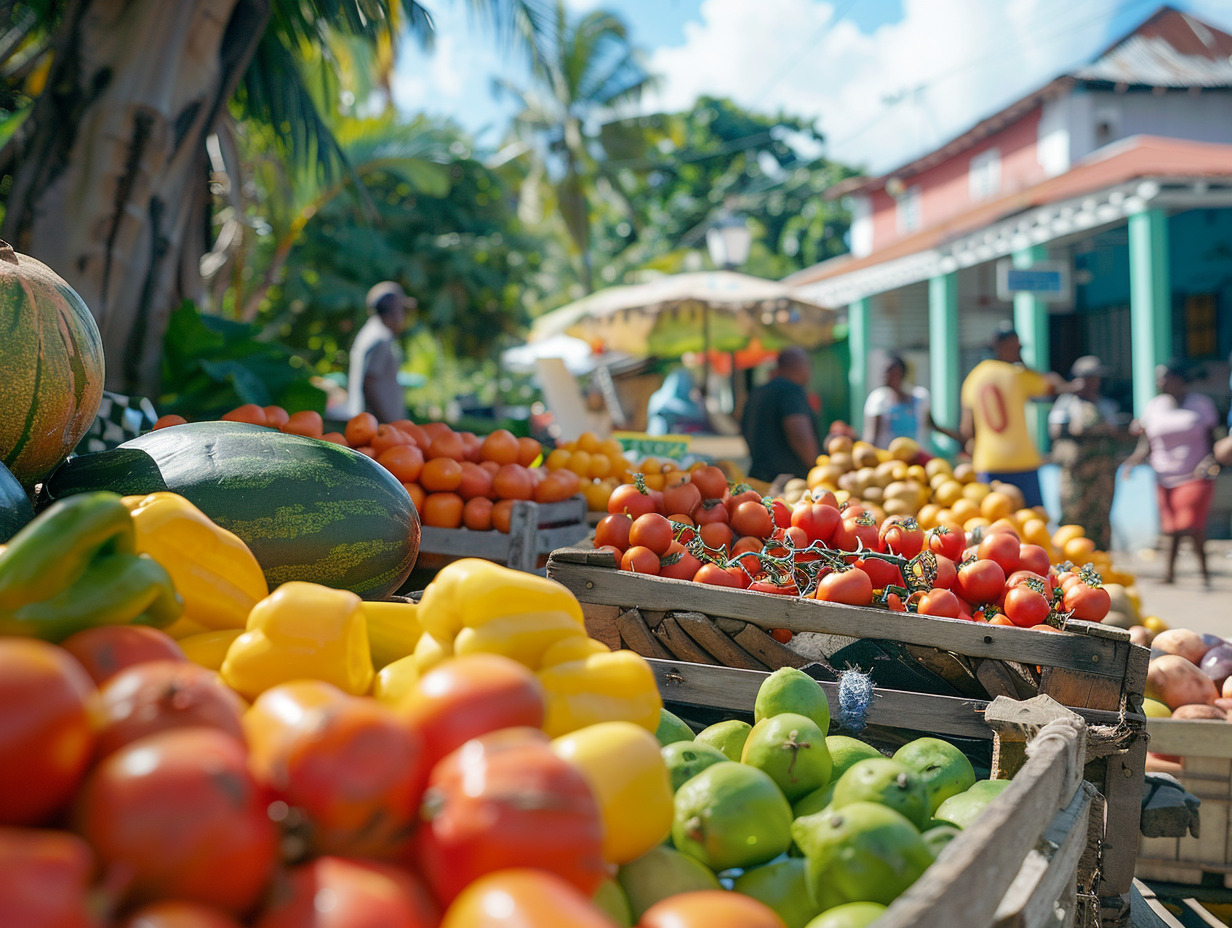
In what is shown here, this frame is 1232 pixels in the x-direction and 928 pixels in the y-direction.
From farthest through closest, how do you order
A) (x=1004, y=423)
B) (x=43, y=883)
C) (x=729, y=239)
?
(x=729, y=239)
(x=1004, y=423)
(x=43, y=883)

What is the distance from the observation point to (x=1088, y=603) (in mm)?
2660

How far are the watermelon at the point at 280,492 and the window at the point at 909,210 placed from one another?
2342 cm

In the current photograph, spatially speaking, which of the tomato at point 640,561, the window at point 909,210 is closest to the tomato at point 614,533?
the tomato at point 640,561

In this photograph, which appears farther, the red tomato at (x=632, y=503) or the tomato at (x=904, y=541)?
the red tomato at (x=632, y=503)

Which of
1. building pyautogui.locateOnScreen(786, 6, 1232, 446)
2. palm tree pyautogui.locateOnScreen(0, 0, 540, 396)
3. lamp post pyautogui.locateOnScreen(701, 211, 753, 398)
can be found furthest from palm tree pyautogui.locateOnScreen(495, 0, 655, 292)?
palm tree pyautogui.locateOnScreen(0, 0, 540, 396)

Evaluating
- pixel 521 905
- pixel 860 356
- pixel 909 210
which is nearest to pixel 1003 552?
pixel 521 905

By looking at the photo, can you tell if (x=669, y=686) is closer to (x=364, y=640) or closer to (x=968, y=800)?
(x=968, y=800)

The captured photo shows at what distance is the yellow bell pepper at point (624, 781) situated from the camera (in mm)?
1113

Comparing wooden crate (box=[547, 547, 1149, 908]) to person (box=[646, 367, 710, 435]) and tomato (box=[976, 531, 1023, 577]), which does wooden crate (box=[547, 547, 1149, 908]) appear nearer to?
tomato (box=[976, 531, 1023, 577])

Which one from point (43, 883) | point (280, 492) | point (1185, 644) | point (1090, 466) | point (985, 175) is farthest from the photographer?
point (985, 175)

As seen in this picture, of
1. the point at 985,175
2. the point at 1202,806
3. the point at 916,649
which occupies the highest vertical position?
the point at 985,175

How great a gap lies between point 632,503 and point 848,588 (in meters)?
0.93

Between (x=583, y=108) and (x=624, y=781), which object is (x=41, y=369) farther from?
(x=583, y=108)

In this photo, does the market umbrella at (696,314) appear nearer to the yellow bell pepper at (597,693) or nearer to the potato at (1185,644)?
the potato at (1185,644)
